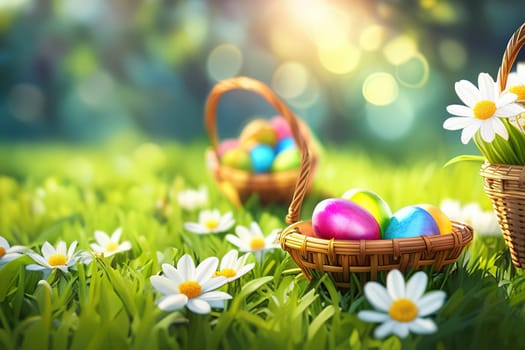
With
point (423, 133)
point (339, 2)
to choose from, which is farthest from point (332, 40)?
point (423, 133)

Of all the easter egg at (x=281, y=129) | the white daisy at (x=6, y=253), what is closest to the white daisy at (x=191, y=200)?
the easter egg at (x=281, y=129)

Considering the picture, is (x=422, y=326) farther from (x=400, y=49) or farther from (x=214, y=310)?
(x=400, y=49)

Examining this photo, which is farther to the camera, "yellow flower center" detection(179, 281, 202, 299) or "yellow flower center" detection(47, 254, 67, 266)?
"yellow flower center" detection(47, 254, 67, 266)

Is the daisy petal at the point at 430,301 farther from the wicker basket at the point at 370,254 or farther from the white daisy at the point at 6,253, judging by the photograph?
the white daisy at the point at 6,253

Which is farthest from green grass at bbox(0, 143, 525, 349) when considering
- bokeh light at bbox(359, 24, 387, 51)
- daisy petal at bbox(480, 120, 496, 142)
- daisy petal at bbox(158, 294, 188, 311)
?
bokeh light at bbox(359, 24, 387, 51)

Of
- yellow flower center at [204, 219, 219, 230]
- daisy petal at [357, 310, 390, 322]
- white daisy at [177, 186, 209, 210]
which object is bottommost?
white daisy at [177, 186, 209, 210]

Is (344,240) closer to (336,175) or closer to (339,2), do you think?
(336,175)

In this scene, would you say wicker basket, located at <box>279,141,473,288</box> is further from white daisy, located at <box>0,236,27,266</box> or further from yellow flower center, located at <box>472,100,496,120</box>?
white daisy, located at <box>0,236,27,266</box>
